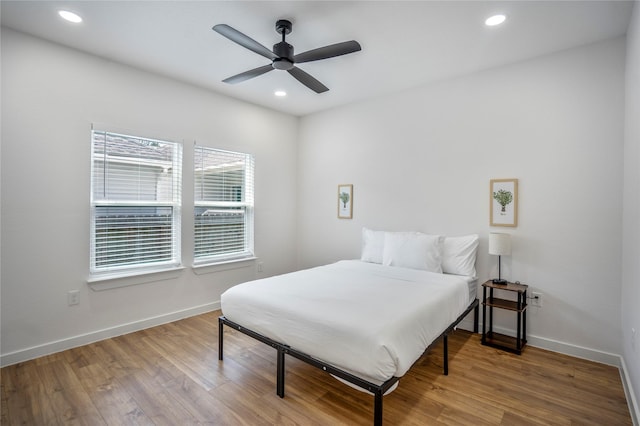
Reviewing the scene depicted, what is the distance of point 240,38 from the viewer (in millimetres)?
2311

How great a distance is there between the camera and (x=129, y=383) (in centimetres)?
244

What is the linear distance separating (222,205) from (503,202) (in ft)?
11.1

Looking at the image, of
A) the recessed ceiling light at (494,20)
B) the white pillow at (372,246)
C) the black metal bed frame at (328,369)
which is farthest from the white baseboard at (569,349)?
the recessed ceiling light at (494,20)

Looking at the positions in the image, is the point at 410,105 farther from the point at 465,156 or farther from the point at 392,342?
the point at 392,342

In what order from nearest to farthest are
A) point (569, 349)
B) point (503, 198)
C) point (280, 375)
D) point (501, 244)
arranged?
point (280, 375), point (569, 349), point (501, 244), point (503, 198)

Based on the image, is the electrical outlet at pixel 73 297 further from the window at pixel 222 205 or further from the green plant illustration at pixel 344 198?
the green plant illustration at pixel 344 198

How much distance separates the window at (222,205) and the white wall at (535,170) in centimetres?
179

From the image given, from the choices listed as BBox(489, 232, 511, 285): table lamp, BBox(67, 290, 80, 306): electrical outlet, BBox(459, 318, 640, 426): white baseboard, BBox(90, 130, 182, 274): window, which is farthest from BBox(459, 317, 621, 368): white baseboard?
BBox(67, 290, 80, 306): electrical outlet

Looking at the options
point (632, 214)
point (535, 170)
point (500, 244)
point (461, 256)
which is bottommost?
point (461, 256)

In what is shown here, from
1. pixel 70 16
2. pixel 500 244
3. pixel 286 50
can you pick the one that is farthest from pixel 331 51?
pixel 500 244

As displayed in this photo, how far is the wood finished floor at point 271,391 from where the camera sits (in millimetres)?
2059

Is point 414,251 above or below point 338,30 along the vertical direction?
below

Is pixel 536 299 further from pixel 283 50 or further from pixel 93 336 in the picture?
pixel 93 336

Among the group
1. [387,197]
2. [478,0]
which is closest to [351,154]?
[387,197]
